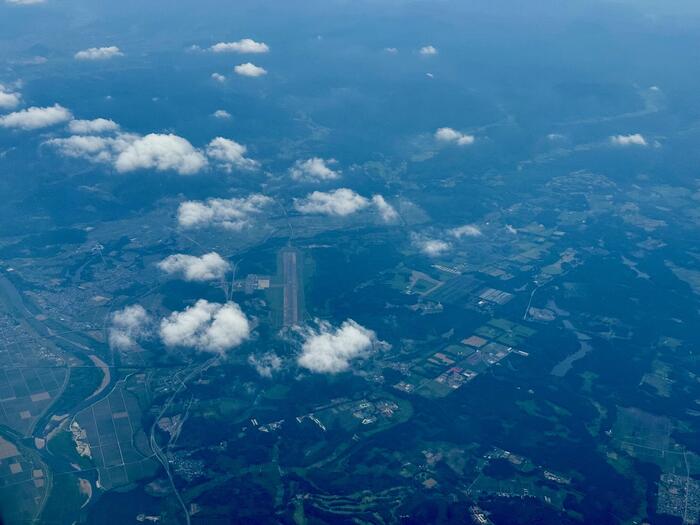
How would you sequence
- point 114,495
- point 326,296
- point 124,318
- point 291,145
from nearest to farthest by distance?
point 114,495 → point 124,318 → point 326,296 → point 291,145

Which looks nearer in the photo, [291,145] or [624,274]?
[624,274]

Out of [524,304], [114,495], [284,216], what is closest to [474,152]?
[284,216]

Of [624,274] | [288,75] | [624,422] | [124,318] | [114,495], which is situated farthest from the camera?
[288,75]

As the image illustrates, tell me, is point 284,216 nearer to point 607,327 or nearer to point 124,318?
point 124,318

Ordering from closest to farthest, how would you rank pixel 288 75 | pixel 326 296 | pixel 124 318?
pixel 124 318
pixel 326 296
pixel 288 75

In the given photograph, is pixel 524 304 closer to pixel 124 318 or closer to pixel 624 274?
pixel 624 274

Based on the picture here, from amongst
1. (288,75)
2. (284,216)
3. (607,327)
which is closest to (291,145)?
(284,216)
